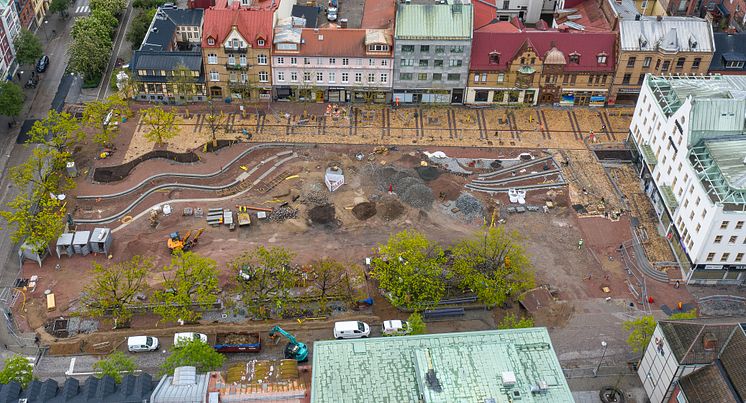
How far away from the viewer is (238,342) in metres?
90.6

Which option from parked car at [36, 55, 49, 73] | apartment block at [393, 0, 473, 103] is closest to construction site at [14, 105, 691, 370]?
apartment block at [393, 0, 473, 103]

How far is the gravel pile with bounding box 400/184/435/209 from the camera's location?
11300 cm

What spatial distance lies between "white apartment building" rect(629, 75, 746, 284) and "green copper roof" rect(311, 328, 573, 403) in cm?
3536

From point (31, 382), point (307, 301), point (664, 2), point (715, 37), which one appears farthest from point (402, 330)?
point (664, 2)

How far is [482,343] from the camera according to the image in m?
74.1

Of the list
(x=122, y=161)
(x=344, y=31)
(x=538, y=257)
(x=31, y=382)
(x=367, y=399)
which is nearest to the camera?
(x=367, y=399)

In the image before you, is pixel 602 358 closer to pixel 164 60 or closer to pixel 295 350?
pixel 295 350

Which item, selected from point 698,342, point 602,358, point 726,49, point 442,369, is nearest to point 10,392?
point 442,369

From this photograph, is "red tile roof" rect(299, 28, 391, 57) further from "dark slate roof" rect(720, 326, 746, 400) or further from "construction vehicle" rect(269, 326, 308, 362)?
"dark slate roof" rect(720, 326, 746, 400)

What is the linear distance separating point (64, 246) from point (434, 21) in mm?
77106

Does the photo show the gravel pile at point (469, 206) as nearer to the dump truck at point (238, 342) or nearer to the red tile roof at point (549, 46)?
the red tile roof at point (549, 46)

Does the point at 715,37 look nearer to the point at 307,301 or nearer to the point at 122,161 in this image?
the point at 307,301

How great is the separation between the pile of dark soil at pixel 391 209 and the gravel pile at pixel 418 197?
167cm

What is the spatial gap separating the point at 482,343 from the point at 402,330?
19372 millimetres
